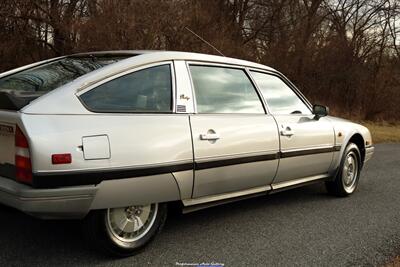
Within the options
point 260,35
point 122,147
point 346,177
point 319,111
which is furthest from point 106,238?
point 260,35

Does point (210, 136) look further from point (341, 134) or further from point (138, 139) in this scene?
point (341, 134)

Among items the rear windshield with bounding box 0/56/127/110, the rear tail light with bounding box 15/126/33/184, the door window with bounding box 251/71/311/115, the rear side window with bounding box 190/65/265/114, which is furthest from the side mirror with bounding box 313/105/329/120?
the rear tail light with bounding box 15/126/33/184

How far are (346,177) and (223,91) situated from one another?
248cm

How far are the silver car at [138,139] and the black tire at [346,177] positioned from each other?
3.09ft

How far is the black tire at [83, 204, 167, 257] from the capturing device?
11.3 ft

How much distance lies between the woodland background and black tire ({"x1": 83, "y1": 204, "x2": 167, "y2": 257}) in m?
9.05

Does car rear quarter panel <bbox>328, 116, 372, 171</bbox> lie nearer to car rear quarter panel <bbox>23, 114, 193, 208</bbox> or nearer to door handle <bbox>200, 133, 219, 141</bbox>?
door handle <bbox>200, 133, 219, 141</bbox>

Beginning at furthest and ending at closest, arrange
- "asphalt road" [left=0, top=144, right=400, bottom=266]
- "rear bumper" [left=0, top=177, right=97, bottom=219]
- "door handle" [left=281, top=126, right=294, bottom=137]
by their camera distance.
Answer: "door handle" [left=281, top=126, right=294, bottom=137]
"asphalt road" [left=0, top=144, right=400, bottom=266]
"rear bumper" [left=0, top=177, right=97, bottom=219]

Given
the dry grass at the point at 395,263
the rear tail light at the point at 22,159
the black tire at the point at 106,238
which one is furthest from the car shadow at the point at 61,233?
the dry grass at the point at 395,263

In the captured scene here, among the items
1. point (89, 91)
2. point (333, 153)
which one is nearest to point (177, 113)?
point (89, 91)

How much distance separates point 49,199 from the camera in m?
3.12

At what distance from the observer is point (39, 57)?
13.4 meters

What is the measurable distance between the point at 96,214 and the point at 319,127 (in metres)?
2.94

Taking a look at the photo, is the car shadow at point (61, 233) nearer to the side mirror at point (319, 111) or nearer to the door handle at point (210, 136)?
the door handle at point (210, 136)
